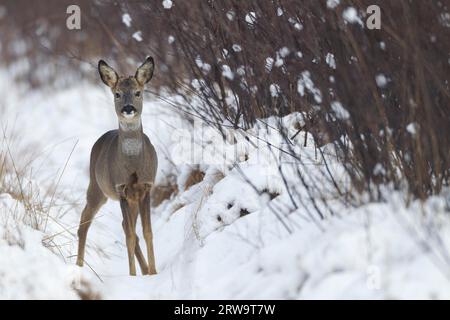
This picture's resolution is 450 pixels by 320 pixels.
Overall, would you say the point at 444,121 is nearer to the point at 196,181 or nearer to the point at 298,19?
the point at 298,19

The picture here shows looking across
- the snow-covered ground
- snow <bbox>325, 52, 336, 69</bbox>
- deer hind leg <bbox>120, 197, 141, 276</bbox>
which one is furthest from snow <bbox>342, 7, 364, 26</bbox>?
deer hind leg <bbox>120, 197, 141, 276</bbox>

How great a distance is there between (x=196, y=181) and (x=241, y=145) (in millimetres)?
1052

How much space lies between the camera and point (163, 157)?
8.97m

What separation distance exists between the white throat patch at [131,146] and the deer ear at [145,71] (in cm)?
39

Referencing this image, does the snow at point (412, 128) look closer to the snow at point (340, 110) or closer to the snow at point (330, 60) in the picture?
the snow at point (340, 110)

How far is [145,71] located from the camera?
21.3ft

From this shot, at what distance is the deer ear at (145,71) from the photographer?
645 centimetres

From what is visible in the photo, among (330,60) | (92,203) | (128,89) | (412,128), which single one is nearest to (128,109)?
(128,89)

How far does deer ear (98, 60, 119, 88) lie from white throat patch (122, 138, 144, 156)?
Result: 1.30 ft

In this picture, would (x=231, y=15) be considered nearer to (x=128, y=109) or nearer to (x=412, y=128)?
(x=128, y=109)

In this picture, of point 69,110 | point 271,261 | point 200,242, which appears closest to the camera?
point 271,261

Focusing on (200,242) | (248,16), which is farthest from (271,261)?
(248,16)

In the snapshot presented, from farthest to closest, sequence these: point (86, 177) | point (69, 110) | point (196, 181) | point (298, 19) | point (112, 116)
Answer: point (69, 110)
point (112, 116)
point (86, 177)
point (196, 181)
point (298, 19)

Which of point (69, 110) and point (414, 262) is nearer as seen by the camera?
point (414, 262)
